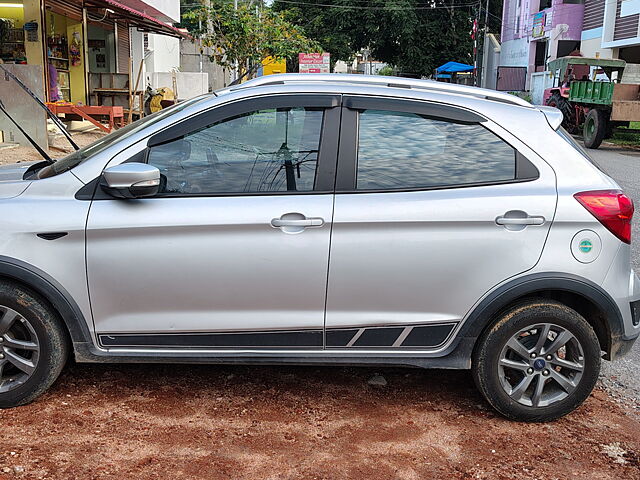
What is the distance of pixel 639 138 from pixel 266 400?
21.6 m

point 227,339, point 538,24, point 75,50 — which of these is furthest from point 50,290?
point 538,24

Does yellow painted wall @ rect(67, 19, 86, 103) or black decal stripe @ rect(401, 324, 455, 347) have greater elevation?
yellow painted wall @ rect(67, 19, 86, 103)

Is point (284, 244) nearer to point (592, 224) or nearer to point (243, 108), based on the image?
point (243, 108)

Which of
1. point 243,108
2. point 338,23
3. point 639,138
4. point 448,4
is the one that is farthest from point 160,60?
point 243,108

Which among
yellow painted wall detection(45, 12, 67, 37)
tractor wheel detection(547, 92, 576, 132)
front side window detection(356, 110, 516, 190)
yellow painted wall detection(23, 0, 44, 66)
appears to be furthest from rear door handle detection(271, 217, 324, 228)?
tractor wheel detection(547, 92, 576, 132)

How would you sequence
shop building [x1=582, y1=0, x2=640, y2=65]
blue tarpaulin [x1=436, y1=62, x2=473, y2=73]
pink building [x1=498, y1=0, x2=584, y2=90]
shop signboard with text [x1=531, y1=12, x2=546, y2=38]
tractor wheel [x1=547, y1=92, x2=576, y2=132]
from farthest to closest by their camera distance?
1. blue tarpaulin [x1=436, y1=62, x2=473, y2=73]
2. shop signboard with text [x1=531, y1=12, x2=546, y2=38]
3. pink building [x1=498, y1=0, x2=584, y2=90]
4. shop building [x1=582, y1=0, x2=640, y2=65]
5. tractor wheel [x1=547, y1=92, x2=576, y2=132]

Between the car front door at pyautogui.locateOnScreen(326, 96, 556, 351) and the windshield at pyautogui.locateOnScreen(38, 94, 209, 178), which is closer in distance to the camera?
the car front door at pyautogui.locateOnScreen(326, 96, 556, 351)

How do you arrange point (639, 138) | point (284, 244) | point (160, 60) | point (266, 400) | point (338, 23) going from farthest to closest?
point (338, 23), point (160, 60), point (639, 138), point (266, 400), point (284, 244)

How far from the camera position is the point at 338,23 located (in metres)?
47.6

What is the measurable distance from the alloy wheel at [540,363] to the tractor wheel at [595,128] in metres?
17.1

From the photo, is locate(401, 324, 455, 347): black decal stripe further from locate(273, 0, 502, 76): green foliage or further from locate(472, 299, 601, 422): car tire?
locate(273, 0, 502, 76): green foliage

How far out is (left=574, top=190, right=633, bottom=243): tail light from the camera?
3633mm

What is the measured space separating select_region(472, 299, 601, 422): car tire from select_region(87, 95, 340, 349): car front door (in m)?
0.90

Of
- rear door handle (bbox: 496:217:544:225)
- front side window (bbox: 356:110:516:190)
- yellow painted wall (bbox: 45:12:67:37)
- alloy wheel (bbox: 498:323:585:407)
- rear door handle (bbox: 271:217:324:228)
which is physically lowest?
alloy wheel (bbox: 498:323:585:407)
